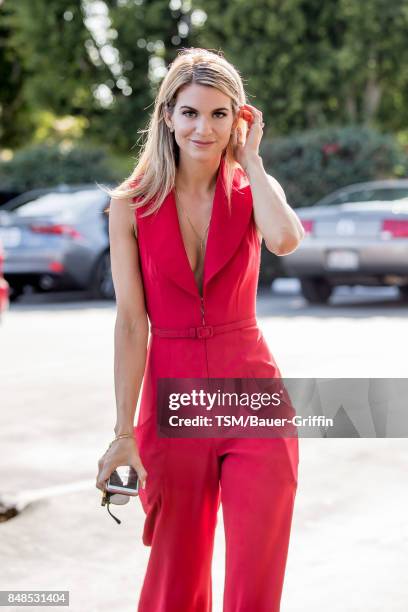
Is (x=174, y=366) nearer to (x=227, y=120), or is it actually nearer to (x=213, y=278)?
(x=213, y=278)

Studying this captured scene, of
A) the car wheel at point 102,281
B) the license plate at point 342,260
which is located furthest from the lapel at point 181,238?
the car wheel at point 102,281

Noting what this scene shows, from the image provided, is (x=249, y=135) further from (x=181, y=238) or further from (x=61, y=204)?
(x=61, y=204)

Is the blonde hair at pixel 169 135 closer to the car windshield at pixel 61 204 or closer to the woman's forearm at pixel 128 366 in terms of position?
the woman's forearm at pixel 128 366

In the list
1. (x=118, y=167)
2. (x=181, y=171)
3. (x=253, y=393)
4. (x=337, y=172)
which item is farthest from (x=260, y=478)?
(x=118, y=167)

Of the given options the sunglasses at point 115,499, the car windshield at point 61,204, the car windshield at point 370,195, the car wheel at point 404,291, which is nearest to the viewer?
the sunglasses at point 115,499

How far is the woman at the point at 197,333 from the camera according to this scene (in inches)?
101

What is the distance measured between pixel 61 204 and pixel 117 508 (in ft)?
34.9

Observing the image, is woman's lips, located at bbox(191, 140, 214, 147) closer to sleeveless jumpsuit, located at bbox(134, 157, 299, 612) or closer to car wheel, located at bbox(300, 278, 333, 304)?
sleeveless jumpsuit, located at bbox(134, 157, 299, 612)

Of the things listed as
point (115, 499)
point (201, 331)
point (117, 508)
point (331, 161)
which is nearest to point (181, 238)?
point (201, 331)

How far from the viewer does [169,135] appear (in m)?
2.77

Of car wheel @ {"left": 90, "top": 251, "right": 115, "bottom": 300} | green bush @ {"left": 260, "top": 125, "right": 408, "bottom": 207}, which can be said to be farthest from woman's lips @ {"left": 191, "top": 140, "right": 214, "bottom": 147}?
green bush @ {"left": 260, "top": 125, "right": 408, "bottom": 207}

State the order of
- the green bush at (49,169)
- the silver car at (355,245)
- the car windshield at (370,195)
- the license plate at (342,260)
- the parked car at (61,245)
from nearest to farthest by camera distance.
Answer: the silver car at (355,245) → the license plate at (342,260) → the car windshield at (370,195) → the parked car at (61,245) → the green bush at (49,169)

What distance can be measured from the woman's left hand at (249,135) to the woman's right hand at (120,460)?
2.42 feet

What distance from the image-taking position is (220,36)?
80.5 feet
